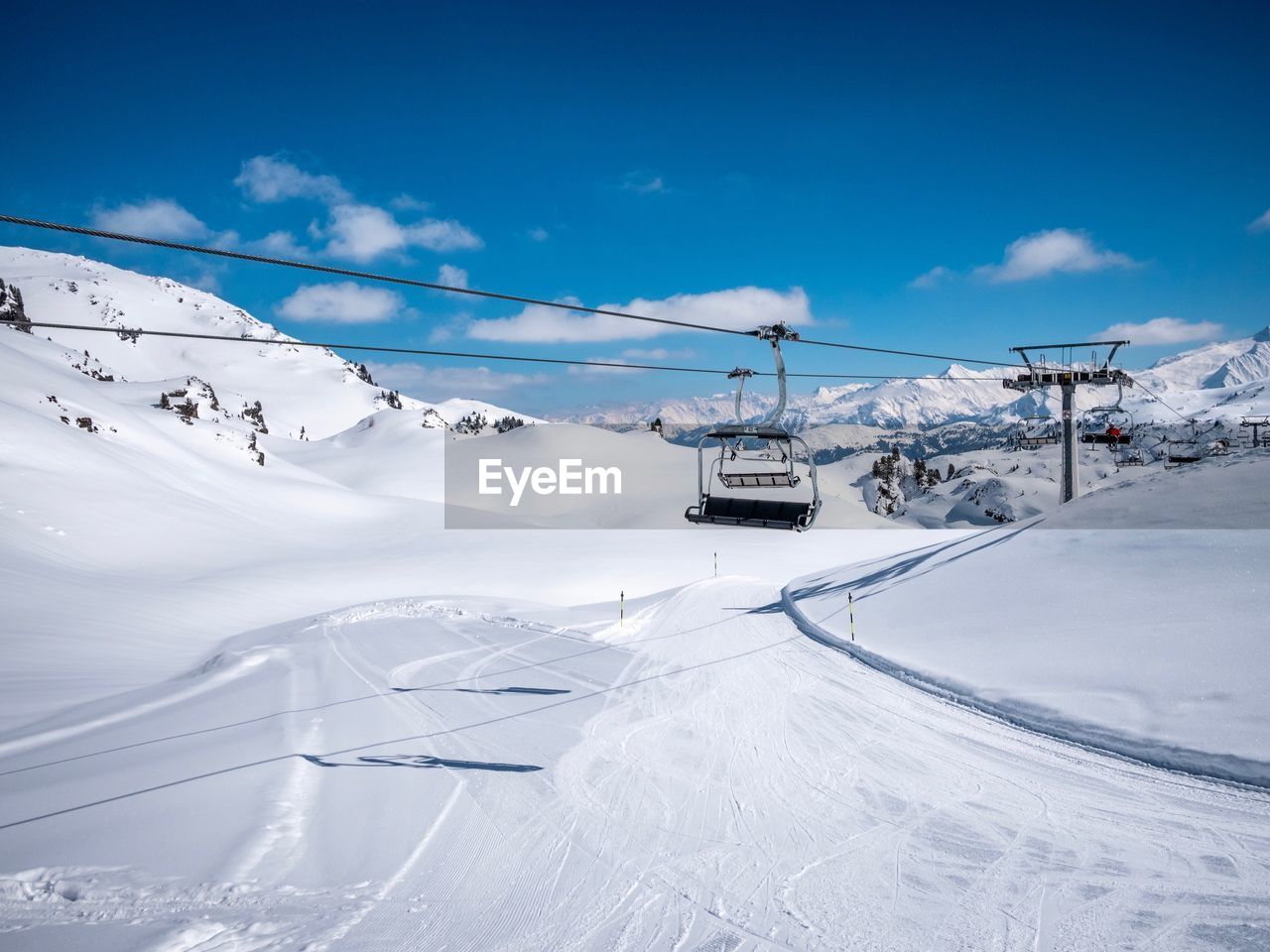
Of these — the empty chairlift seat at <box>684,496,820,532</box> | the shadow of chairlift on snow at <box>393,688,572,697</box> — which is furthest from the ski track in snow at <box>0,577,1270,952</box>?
the empty chairlift seat at <box>684,496,820,532</box>

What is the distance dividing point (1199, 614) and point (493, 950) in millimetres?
11928

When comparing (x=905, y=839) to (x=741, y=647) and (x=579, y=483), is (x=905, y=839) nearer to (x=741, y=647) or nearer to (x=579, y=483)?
(x=741, y=647)

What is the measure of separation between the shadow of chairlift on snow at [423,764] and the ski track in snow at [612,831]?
0.19ft

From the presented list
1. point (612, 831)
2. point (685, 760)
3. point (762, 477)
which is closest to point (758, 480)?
point (762, 477)

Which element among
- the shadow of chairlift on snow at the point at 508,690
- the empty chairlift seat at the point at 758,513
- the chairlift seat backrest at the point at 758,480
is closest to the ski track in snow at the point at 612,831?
the shadow of chairlift on snow at the point at 508,690

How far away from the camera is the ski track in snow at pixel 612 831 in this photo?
570 cm

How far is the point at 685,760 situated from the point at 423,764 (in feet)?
12.3

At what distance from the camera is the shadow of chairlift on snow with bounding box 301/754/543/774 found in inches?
364

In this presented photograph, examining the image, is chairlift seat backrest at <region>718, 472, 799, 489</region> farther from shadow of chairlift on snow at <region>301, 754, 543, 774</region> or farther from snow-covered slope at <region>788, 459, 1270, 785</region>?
shadow of chairlift on snow at <region>301, 754, 543, 774</region>

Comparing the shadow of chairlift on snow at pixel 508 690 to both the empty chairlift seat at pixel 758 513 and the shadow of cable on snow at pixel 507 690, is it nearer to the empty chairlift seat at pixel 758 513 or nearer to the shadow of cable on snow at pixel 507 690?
the shadow of cable on snow at pixel 507 690

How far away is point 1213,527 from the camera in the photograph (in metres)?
13.2

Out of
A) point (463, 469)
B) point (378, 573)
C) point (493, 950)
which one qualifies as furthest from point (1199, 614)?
point (463, 469)

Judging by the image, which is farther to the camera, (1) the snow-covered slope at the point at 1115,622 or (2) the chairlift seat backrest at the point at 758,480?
(2) the chairlift seat backrest at the point at 758,480

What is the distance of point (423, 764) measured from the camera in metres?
9.39
